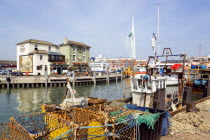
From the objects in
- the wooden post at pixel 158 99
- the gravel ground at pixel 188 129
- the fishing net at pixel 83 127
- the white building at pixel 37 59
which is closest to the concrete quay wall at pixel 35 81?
the white building at pixel 37 59

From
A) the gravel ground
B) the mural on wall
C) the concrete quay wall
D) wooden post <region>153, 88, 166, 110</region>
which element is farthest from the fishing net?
the mural on wall

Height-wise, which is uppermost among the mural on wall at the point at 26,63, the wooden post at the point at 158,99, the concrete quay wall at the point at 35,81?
the mural on wall at the point at 26,63

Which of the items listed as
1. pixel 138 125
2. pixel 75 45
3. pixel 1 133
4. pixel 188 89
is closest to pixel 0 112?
pixel 1 133

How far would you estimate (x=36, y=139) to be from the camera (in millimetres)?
4598

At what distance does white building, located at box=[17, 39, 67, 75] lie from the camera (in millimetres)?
48094

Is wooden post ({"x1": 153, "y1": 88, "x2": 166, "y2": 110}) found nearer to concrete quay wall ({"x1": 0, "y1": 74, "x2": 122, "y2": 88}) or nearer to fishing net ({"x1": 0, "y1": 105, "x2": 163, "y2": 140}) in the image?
fishing net ({"x1": 0, "y1": 105, "x2": 163, "y2": 140})

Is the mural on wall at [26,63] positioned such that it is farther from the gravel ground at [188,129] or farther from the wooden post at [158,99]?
the gravel ground at [188,129]

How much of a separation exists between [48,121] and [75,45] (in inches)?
2049

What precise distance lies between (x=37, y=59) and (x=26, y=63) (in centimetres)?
443

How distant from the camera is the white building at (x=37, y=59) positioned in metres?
48.1

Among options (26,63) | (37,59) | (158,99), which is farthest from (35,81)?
(158,99)

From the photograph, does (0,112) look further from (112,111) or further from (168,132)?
(168,132)

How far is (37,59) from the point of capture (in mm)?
47625

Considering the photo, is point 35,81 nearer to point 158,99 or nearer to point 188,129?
point 158,99
